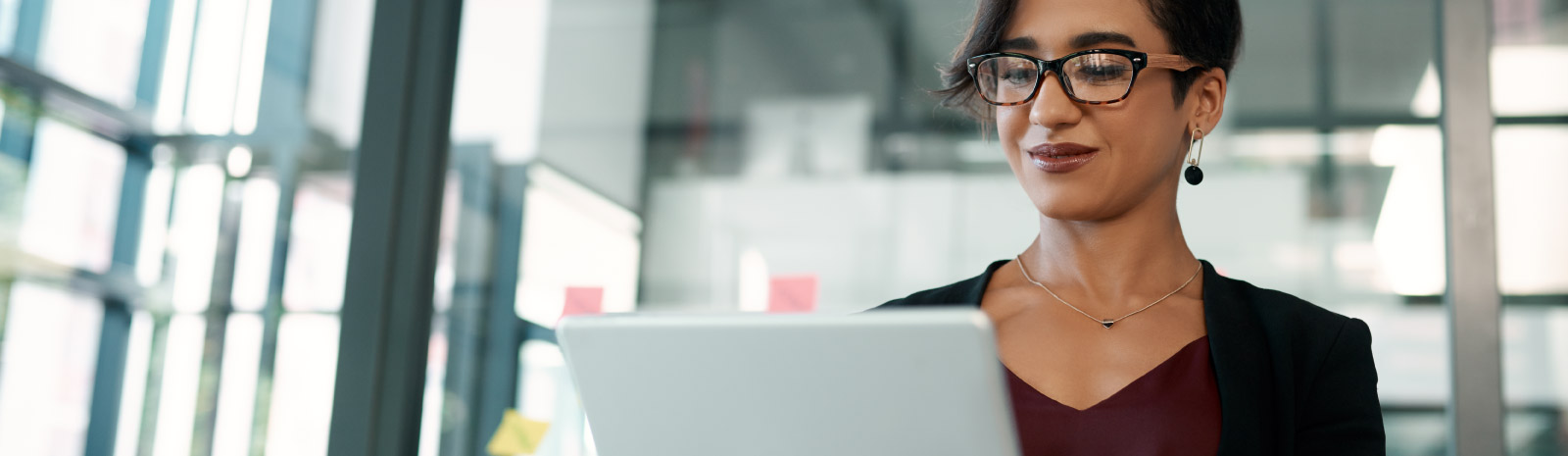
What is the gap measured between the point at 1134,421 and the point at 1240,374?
0.11m

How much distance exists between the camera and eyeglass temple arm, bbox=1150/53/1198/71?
1.07m

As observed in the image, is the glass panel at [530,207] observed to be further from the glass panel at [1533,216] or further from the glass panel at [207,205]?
the glass panel at [1533,216]

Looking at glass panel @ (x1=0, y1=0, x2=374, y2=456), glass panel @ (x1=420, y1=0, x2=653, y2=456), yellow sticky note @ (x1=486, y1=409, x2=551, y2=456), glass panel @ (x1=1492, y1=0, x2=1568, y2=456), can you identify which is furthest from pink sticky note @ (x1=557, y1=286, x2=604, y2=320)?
glass panel @ (x1=1492, y1=0, x2=1568, y2=456)

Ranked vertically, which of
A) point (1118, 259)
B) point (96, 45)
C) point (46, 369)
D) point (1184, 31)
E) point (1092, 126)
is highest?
point (96, 45)

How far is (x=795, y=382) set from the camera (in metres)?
0.72

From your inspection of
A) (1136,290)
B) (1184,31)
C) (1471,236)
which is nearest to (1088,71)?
(1184,31)

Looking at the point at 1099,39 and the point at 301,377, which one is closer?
the point at 1099,39

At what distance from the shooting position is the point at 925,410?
27.4 inches

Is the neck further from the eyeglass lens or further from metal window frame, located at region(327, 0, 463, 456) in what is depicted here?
metal window frame, located at region(327, 0, 463, 456)

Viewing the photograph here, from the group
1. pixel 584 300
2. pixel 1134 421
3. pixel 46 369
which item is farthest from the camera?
pixel 584 300

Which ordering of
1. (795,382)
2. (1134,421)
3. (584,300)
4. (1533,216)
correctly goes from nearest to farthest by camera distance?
1. (795,382)
2. (1134,421)
3. (1533,216)
4. (584,300)

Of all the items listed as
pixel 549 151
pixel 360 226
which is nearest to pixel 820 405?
pixel 360 226

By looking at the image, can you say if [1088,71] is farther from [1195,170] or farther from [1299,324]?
[1299,324]

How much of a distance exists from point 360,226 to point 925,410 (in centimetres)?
128
